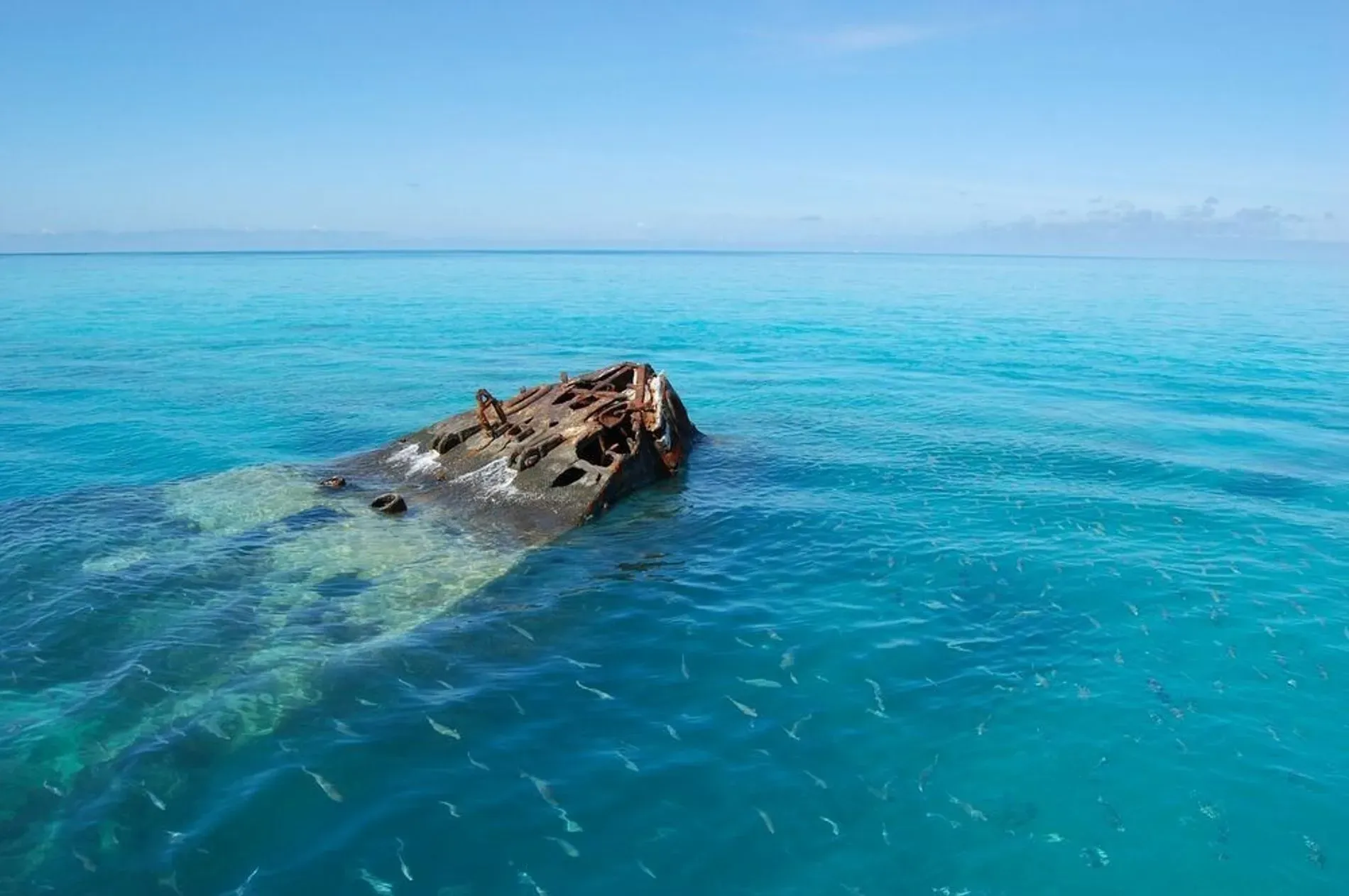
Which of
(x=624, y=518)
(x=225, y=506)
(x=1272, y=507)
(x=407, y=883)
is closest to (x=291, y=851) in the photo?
(x=407, y=883)

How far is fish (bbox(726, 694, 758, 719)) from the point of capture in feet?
34.8

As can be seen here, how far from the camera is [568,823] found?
8688 millimetres

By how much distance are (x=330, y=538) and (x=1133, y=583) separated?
13774 millimetres

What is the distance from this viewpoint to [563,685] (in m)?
11.1

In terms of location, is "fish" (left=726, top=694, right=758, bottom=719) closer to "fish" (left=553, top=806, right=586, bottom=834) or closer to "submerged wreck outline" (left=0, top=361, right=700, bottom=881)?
"fish" (left=553, top=806, right=586, bottom=834)

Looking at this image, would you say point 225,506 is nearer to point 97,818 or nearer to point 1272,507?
point 97,818

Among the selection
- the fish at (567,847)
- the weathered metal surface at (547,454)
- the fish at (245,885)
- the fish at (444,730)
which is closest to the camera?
the fish at (245,885)

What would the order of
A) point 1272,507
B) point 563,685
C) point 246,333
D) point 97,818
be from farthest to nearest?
point 246,333 < point 1272,507 < point 563,685 < point 97,818

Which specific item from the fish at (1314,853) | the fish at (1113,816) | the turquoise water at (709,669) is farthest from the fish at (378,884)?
the fish at (1314,853)

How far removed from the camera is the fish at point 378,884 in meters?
7.72

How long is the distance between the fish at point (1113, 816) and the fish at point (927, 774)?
166 centimetres

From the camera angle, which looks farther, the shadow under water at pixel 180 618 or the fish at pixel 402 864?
the shadow under water at pixel 180 618

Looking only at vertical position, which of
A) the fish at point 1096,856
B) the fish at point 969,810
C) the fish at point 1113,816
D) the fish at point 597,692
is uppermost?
the fish at point 597,692

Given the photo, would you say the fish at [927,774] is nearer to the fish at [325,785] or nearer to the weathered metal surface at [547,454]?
the fish at [325,785]
